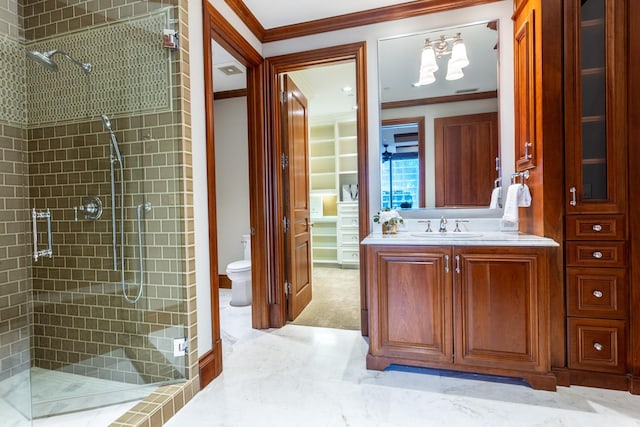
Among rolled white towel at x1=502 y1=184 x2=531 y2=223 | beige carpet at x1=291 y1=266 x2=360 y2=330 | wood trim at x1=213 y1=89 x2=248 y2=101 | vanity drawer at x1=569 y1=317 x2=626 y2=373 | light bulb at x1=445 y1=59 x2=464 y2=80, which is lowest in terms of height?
beige carpet at x1=291 y1=266 x2=360 y2=330

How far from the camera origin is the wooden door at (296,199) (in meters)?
2.89

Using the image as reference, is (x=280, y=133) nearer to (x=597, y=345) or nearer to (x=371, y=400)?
(x=371, y=400)

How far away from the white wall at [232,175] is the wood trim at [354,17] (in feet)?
4.71

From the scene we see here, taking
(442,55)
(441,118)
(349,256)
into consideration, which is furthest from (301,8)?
(349,256)

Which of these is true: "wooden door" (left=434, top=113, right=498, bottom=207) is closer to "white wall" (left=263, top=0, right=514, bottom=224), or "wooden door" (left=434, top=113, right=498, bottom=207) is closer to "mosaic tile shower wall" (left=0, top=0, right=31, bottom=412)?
"white wall" (left=263, top=0, right=514, bottom=224)

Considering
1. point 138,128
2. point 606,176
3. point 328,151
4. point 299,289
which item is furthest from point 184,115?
point 328,151

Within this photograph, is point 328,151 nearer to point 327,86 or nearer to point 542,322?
point 327,86

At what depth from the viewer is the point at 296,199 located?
3.07m

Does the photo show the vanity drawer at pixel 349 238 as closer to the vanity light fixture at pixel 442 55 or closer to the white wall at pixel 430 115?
the white wall at pixel 430 115

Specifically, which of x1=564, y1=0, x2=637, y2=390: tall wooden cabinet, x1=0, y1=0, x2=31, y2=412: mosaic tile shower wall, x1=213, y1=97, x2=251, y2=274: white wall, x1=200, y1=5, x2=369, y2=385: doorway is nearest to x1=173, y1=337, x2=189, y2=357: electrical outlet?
x1=0, y1=0, x2=31, y2=412: mosaic tile shower wall

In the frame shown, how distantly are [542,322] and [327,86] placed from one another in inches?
131

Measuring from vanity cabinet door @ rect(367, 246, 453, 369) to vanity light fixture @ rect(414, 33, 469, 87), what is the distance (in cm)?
145

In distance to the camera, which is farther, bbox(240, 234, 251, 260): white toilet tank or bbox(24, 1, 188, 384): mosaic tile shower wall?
bbox(240, 234, 251, 260): white toilet tank

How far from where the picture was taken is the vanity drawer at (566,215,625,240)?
1.74 meters
